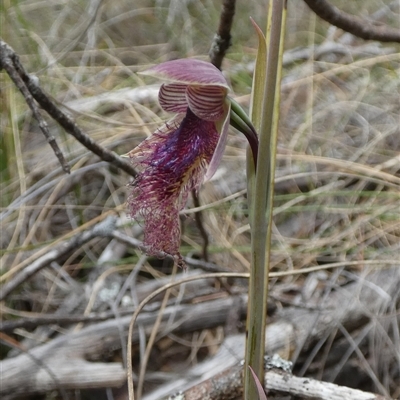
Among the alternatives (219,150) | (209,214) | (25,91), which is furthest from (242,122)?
(209,214)

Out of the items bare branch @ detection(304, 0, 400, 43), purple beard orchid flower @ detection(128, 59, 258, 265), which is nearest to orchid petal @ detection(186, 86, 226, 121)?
purple beard orchid flower @ detection(128, 59, 258, 265)

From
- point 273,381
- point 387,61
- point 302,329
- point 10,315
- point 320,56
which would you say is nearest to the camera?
point 273,381

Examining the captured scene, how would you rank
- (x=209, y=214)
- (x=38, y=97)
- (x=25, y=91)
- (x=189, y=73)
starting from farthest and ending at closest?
1. (x=209, y=214)
2. (x=38, y=97)
3. (x=25, y=91)
4. (x=189, y=73)

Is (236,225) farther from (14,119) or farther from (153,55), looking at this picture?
(153,55)

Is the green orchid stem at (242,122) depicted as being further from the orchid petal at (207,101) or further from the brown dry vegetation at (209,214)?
the brown dry vegetation at (209,214)

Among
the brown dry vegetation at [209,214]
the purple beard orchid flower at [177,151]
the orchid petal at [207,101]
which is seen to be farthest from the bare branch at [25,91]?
the brown dry vegetation at [209,214]

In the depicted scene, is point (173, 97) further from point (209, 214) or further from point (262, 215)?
point (209, 214)

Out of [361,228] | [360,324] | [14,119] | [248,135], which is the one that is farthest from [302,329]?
[14,119]
